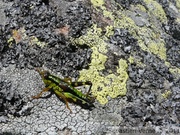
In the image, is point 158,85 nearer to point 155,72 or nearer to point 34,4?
point 155,72

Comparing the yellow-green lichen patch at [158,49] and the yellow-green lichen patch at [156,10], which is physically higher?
the yellow-green lichen patch at [156,10]

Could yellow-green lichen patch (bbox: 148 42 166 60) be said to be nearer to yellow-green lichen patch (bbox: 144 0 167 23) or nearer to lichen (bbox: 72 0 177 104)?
lichen (bbox: 72 0 177 104)

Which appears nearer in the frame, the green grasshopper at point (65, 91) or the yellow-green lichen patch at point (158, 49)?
the green grasshopper at point (65, 91)

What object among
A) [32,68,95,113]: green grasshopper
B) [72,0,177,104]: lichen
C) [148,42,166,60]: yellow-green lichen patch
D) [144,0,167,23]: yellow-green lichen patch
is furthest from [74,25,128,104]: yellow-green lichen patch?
[144,0,167,23]: yellow-green lichen patch

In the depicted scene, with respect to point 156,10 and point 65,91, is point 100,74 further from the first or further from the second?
point 156,10

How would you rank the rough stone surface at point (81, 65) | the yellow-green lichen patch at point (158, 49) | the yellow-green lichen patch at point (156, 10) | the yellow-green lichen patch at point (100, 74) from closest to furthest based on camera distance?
the rough stone surface at point (81, 65)
the yellow-green lichen patch at point (100, 74)
the yellow-green lichen patch at point (158, 49)
the yellow-green lichen patch at point (156, 10)

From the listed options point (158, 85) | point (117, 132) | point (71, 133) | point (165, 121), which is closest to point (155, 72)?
point (158, 85)

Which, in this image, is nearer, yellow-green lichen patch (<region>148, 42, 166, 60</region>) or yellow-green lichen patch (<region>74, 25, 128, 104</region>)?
yellow-green lichen patch (<region>74, 25, 128, 104</region>)

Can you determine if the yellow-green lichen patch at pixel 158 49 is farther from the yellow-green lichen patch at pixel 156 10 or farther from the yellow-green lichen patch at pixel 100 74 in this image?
the yellow-green lichen patch at pixel 156 10

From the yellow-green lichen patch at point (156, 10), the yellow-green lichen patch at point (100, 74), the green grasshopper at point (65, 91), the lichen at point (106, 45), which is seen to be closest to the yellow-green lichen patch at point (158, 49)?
the lichen at point (106, 45)

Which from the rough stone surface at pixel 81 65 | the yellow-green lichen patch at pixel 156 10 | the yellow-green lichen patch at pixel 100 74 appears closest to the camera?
the rough stone surface at pixel 81 65
